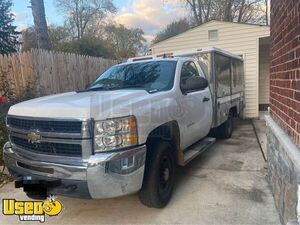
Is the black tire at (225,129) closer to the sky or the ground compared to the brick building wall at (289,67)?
closer to the ground

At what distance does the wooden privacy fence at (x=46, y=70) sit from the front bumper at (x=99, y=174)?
4470mm

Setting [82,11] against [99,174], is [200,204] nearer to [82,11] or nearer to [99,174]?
[99,174]

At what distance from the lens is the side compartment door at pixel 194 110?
448 cm

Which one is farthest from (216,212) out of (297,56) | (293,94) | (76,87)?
(76,87)

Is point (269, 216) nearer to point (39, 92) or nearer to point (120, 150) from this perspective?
point (120, 150)

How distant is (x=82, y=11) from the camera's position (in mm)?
28641

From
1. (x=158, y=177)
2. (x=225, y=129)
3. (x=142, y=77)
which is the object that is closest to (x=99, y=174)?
(x=158, y=177)

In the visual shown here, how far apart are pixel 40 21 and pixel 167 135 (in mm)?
7595

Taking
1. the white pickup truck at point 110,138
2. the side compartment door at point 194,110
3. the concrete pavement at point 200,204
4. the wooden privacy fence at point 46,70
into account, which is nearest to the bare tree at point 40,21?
the wooden privacy fence at point 46,70

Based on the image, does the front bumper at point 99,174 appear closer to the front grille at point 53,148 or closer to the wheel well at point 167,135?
the front grille at point 53,148

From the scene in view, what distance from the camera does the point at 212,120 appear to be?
5.86 meters

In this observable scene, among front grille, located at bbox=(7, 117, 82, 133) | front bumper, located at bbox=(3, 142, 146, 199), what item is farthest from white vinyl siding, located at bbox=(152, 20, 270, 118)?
front grille, located at bbox=(7, 117, 82, 133)

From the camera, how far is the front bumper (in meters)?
2.90

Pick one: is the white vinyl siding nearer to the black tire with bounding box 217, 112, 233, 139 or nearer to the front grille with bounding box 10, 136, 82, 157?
the black tire with bounding box 217, 112, 233, 139
